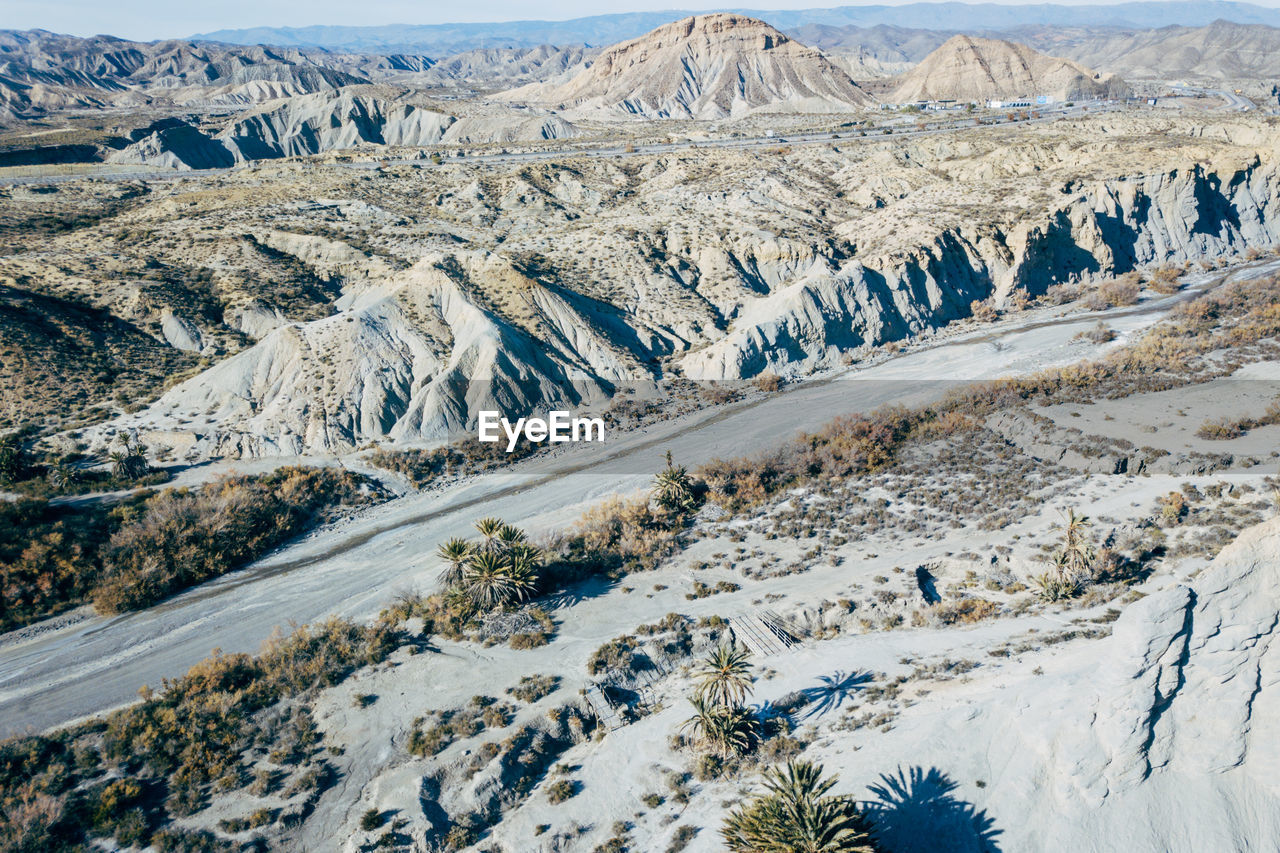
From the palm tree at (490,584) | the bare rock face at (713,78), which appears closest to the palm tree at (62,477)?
the palm tree at (490,584)

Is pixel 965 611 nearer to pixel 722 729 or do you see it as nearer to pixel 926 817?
pixel 926 817

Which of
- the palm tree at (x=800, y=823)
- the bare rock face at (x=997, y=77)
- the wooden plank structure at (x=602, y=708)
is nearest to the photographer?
the palm tree at (x=800, y=823)

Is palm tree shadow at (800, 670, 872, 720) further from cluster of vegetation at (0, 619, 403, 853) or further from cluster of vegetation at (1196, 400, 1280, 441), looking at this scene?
cluster of vegetation at (1196, 400, 1280, 441)

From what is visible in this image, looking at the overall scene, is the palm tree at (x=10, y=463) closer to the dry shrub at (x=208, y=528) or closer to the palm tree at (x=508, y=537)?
the dry shrub at (x=208, y=528)

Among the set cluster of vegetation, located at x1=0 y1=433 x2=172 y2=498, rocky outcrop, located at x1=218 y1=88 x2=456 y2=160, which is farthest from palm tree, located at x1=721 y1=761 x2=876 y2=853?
rocky outcrop, located at x1=218 y1=88 x2=456 y2=160

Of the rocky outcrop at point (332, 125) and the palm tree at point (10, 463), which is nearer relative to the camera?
the palm tree at point (10, 463)

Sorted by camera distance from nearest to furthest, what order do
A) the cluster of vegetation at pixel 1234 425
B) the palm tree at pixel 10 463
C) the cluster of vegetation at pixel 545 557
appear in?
the cluster of vegetation at pixel 545 557
the palm tree at pixel 10 463
the cluster of vegetation at pixel 1234 425
